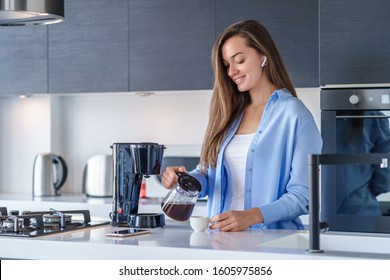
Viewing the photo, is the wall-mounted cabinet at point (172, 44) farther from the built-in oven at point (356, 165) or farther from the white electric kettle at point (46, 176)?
the white electric kettle at point (46, 176)

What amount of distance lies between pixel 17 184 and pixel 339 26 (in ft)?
8.29

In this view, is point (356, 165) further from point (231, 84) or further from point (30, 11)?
point (30, 11)

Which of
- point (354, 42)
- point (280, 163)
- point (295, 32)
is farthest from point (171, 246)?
point (295, 32)

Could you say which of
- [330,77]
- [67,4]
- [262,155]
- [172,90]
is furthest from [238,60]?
[67,4]

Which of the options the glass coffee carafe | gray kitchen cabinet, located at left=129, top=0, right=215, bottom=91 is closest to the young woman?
the glass coffee carafe

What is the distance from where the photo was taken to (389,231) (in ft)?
11.3

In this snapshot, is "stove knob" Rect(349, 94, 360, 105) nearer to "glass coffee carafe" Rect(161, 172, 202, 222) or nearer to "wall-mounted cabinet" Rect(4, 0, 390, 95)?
"wall-mounted cabinet" Rect(4, 0, 390, 95)

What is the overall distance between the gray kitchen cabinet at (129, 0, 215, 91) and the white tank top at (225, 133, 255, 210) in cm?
135

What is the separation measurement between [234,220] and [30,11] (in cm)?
103

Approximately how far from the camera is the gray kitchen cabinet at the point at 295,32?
13.0 feet

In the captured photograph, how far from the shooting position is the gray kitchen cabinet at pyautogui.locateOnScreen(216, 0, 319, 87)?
395cm

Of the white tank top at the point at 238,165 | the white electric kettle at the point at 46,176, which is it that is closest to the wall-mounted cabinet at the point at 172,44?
the white electric kettle at the point at 46,176

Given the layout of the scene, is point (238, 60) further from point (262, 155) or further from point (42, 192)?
point (42, 192)

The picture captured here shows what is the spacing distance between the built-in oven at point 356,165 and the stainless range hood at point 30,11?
4.42ft
